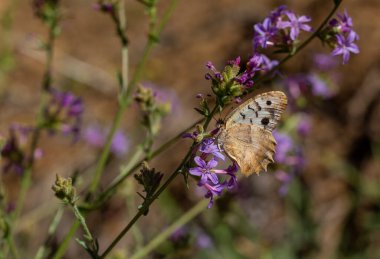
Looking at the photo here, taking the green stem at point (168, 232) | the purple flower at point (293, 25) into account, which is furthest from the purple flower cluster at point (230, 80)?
the green stem at point (168, 232)

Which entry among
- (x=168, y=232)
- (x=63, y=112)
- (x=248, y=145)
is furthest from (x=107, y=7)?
(x=248, y=145)

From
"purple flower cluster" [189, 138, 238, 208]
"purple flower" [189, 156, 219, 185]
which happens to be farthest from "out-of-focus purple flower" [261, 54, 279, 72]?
"purple flower" [189, 156, 219, 185]

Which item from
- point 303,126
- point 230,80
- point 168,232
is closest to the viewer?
point 230,80

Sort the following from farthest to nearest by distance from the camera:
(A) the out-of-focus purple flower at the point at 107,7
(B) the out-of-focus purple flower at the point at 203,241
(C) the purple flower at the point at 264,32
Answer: (B) the out-of-focus purple flower at the point at 203,241, (A) the out-of-focus purple flower at the point at 107,7, (C) the purple flower at the point at 264,32

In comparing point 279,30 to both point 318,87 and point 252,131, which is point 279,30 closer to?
point 252,131

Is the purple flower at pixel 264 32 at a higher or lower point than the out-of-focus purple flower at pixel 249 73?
higher

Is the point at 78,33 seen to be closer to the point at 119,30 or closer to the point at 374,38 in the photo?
the point at 374,38

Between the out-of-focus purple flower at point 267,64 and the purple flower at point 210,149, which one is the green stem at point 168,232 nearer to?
the out-of-focus purple flower at point 267,64
